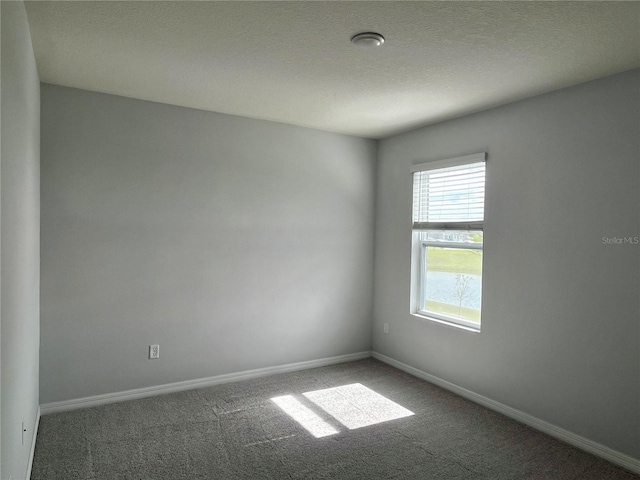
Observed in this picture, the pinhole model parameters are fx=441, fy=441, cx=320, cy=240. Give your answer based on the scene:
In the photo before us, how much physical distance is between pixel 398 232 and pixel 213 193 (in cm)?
191

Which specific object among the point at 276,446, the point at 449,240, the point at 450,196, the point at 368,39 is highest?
the point at 368,39

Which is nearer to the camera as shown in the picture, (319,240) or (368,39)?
(368,39)

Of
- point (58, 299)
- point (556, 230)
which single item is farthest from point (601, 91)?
point (58, 299)

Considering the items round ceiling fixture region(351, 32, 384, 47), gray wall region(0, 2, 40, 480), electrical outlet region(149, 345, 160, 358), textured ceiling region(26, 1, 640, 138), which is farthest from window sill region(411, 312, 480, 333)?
gray wall region(0, 2, 40, 480)

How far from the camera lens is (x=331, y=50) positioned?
2.54m

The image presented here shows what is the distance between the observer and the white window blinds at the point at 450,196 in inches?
147

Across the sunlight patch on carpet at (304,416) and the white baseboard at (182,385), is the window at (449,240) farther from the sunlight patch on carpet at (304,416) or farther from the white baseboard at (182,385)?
the sunlight patch on carpet at (304,416)

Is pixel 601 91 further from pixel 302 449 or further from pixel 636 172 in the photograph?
pixel 302 449

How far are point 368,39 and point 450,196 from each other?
2.01 m

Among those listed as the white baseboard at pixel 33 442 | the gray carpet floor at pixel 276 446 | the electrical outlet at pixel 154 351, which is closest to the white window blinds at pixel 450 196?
the gray carpet floor at pixel 276 446

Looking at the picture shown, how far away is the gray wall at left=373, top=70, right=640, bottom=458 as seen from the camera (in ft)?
9.04

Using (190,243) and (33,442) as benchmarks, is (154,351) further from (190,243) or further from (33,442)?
(33,442)

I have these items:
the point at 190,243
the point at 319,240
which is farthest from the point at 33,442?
the point at 319,240

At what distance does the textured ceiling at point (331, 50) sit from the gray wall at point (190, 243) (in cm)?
41
